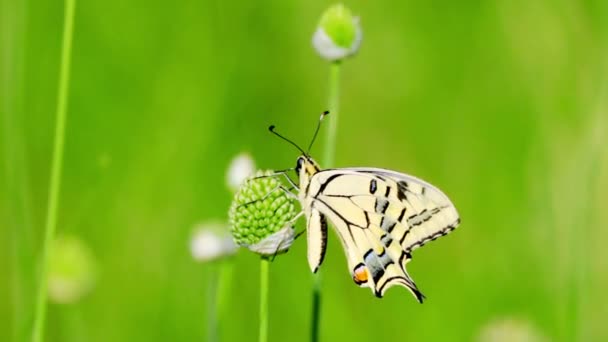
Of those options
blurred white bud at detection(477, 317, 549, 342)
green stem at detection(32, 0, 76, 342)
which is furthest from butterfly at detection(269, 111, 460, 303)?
blurred white bud at detection(477, 317, 549, 342)

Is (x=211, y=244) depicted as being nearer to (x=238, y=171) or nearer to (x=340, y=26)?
(x=238, y=171)

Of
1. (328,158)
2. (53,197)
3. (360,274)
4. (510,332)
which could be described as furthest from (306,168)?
(510,332)

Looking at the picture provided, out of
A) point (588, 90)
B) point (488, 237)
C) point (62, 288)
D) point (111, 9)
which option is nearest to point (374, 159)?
point (488, 237)

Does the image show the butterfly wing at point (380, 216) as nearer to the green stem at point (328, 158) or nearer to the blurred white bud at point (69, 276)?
the green stem at point (328, 158)

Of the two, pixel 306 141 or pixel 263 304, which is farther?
pixel 306 141

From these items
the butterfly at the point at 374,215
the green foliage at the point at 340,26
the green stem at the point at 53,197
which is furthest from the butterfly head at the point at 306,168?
the green stem at the point at 53,197

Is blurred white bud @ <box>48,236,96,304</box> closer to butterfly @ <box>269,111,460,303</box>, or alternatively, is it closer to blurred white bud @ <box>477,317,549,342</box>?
butterfly @ <box>269,111,460,303</box>

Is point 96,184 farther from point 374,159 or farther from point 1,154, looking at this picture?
point 374,159
